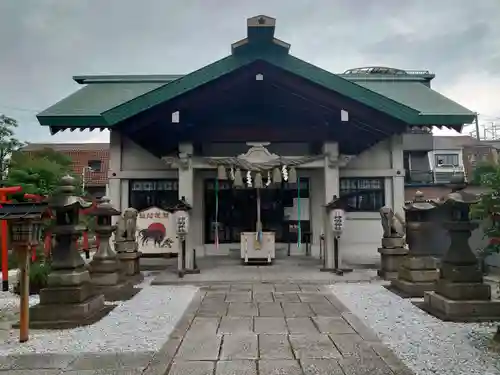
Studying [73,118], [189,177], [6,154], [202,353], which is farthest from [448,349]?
[6,154]

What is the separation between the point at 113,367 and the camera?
13.0ft

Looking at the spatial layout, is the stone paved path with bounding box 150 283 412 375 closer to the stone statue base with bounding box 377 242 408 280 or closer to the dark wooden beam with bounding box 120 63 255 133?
the stone statue base with bounding box 377 242 408 280

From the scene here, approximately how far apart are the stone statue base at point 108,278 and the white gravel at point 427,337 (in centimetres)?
391

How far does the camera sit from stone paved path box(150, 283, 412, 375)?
391 centimetres

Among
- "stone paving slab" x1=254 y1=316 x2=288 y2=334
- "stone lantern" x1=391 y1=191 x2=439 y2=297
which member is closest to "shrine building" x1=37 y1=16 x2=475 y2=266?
"stone lantern" x1=391 y1=191 x2=439 y2=297

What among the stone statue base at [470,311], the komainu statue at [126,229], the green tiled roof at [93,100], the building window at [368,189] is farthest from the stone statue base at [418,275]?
the green tiled roof at [93,100]

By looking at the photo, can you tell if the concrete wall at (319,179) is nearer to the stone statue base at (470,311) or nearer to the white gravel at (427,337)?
the white gravel at (427,337)

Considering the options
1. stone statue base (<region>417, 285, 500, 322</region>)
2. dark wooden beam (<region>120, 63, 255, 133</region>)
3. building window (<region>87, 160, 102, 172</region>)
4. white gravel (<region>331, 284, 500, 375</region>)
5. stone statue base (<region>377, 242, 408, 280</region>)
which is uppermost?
building window (<region>87, 160, 102, 172</region>)

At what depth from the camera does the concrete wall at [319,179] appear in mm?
11812

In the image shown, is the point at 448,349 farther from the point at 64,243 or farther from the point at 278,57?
the point at 278,57

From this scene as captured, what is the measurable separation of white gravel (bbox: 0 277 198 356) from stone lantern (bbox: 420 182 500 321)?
3.76m

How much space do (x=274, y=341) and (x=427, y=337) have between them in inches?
71.3

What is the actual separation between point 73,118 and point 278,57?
5557 millimetres

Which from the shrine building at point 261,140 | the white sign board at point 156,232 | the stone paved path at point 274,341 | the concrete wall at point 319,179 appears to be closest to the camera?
the stone paved path at point 274,341
